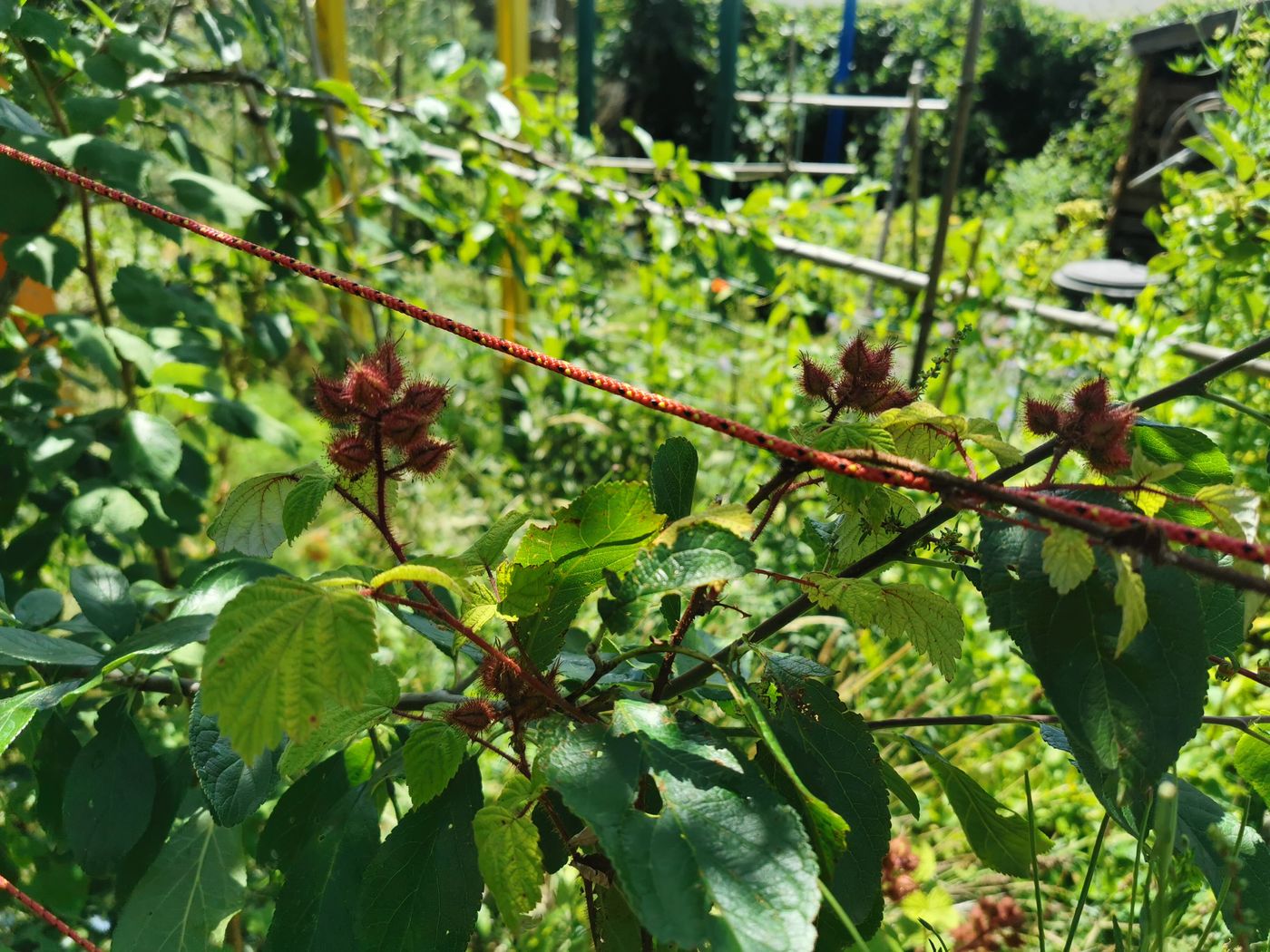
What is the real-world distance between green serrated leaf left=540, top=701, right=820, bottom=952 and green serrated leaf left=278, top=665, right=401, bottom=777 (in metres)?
0.17

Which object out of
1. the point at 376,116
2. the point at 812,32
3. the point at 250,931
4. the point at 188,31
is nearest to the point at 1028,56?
the point at 812,32

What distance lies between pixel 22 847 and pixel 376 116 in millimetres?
1489

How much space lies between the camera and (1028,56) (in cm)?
1430

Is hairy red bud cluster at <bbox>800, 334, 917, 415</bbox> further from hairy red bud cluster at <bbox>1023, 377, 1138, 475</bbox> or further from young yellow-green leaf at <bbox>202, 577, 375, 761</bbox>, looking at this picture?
young yellow-green leaf at <bbox>202, 577, 375, 761</bbox>

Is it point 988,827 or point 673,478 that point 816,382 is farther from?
point 988,827

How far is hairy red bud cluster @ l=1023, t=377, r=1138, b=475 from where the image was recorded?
0.56 m

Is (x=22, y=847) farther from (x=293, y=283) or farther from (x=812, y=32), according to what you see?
(x=812, y=32)

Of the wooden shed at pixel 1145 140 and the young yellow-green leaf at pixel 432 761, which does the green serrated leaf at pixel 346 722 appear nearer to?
the young yellow-green leaf at pixel 432 761

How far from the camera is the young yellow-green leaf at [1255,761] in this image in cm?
74

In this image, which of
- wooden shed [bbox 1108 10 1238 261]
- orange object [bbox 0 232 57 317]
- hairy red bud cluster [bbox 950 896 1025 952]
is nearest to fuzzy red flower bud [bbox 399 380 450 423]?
hairy red bud cluster [bbox 950 896 1025 952]

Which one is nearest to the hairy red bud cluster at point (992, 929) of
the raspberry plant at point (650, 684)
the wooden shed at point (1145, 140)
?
the raspberry plant at point (650, 684)

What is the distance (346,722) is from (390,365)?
25cm

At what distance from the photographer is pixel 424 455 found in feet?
2.10

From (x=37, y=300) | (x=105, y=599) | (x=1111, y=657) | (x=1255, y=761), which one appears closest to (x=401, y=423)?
(x=1111, y=657)
